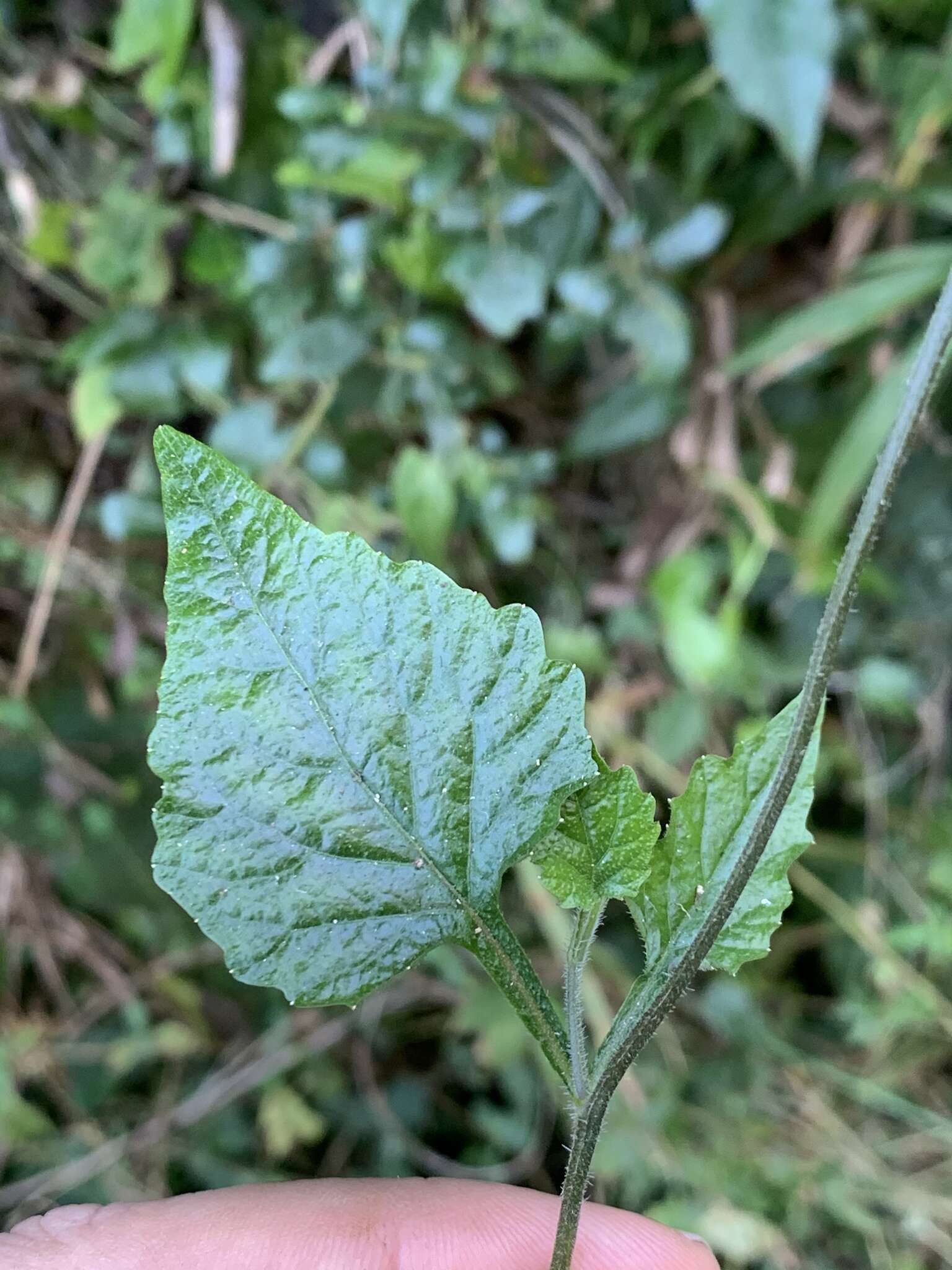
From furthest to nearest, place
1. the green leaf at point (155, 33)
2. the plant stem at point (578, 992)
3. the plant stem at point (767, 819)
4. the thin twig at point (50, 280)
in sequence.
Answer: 1. the thin twig at point (50, 280)
2. the green leaf at point (155, 33)
3. the plant stem at point (578, 992)
4. the plant stem at point (767, 819)

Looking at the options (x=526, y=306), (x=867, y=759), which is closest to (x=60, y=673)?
(x=526, y=306)

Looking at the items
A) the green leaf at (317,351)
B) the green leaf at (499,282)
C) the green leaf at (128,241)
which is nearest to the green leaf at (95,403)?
the green leaf at (128,241)

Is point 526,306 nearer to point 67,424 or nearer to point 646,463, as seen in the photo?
point 646,463

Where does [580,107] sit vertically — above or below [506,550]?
above

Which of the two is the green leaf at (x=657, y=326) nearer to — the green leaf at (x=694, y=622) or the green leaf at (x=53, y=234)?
the green leaf at (x=694, y=622)

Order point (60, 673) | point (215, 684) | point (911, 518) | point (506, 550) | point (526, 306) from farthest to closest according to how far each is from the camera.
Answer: point (60, 673) → point (911, 518) → point (506, 550) → point (526, 306) → point (215, 684)

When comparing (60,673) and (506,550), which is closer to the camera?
(506,550)
